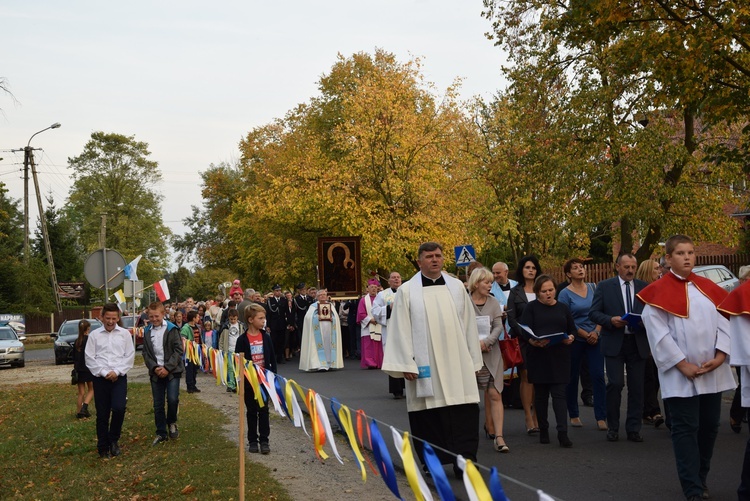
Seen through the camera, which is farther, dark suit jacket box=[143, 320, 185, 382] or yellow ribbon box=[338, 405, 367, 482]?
dark suit jacket box=[143, 320, 185, 382]

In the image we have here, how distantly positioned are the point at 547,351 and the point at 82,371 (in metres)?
7.95

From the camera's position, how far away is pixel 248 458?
1005 centimetres

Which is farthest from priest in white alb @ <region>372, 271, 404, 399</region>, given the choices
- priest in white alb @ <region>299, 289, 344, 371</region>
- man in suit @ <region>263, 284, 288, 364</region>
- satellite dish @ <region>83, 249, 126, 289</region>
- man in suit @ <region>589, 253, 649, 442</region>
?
man in suit @ <region>263, 284, 288, 364</region>

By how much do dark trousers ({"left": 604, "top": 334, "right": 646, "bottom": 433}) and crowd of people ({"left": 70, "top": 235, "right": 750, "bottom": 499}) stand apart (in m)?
0.01

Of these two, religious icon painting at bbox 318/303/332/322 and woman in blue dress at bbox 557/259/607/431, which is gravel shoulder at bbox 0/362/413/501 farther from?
religious icon painting at bbox 318/303/332/322

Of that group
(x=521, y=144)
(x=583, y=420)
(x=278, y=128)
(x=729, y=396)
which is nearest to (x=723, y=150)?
(x=729, y=396)

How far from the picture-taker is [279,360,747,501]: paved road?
7.62 metres

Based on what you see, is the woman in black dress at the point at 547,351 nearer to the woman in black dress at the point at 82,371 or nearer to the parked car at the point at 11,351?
the woman in black dress at the point at 82,371

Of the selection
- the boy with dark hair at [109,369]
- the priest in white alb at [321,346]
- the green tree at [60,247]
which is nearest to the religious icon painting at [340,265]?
the priest in white alb at [321,346]

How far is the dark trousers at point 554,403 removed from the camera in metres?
9.80

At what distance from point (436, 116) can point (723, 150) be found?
2239cm

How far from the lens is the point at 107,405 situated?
1126cm

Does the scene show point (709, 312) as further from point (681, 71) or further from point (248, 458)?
point (681, 71)

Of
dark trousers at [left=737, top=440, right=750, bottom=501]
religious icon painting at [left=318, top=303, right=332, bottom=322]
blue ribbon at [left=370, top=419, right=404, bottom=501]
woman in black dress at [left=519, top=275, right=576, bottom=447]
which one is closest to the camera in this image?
blue ribbon at [left=370, top=419, right=404, bottom=501]
